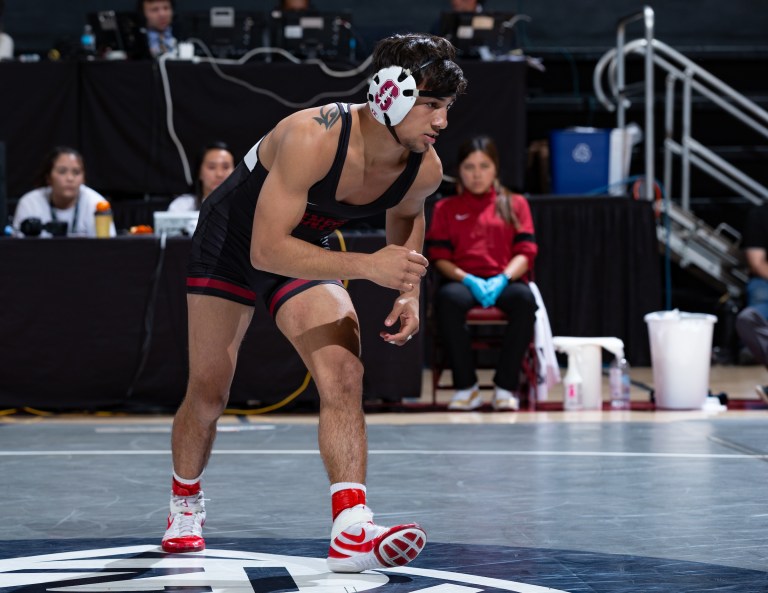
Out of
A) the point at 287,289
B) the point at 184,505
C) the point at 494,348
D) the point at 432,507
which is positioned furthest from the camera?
the point at 494,348

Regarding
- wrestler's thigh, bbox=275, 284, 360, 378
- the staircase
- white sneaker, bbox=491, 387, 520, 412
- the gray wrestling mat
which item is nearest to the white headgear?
wrestler's thigh, bbox=275, 284, 360, 378

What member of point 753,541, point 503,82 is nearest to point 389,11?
point 503,82

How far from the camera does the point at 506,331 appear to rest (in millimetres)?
7492

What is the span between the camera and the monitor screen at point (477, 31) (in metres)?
9.12

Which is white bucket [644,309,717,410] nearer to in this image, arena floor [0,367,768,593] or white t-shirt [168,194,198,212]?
arena floor [0,367,768,593]

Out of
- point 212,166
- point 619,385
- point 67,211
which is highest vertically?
point 212,166

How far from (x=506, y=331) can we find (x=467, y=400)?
438mm

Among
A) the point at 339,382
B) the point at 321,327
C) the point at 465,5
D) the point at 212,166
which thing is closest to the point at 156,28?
the point at 212,166

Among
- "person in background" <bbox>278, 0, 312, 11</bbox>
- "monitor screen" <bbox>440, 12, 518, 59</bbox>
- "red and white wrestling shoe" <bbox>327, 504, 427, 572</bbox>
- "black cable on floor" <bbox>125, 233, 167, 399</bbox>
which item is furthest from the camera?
"person in background" <bbox>278, 0, 312, 11</bbox>

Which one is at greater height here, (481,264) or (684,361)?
(481,264)

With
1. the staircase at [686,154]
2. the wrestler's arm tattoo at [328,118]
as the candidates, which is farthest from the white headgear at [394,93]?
the staircase at [686,154]

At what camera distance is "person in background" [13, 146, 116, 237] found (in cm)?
777

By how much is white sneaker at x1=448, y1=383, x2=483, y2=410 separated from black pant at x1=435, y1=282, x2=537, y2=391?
4 cm

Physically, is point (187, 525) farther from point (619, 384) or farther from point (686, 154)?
point (686, 154)
